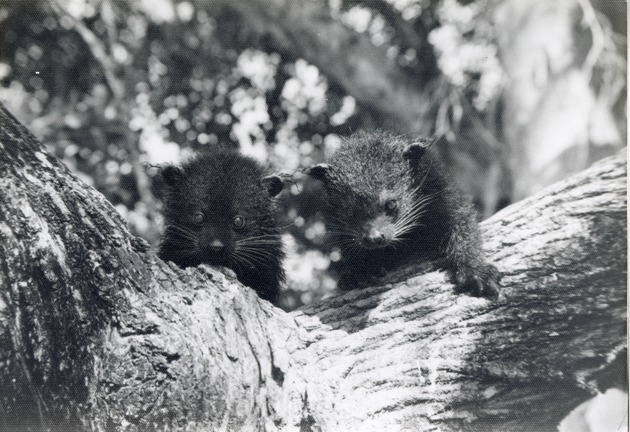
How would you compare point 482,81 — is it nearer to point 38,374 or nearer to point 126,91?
point 126,91

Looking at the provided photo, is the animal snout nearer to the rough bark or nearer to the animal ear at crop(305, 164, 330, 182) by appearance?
the rough bark

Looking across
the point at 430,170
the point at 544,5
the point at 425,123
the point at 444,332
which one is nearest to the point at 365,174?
the point at 430,170

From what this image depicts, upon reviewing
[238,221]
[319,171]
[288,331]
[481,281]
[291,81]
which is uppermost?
[291,81]

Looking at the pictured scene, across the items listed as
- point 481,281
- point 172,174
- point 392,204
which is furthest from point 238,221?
point 481,281

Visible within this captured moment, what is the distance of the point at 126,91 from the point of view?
5207 millimetres

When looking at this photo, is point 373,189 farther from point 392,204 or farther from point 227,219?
point 227,219

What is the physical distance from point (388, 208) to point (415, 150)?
0.44 m

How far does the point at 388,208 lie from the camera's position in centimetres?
390

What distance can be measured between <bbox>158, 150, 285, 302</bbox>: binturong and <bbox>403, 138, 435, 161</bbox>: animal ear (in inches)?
35.4

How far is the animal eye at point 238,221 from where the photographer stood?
389 centimetres

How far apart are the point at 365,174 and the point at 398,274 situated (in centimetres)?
78

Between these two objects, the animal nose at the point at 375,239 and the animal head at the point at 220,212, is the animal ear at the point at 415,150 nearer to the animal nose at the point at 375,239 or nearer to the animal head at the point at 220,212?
the animal nose at the point at 375,239

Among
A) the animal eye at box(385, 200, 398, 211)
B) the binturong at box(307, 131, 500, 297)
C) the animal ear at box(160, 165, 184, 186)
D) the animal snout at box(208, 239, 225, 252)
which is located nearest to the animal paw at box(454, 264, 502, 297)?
the binturong at box(307, 131, 500, 297)

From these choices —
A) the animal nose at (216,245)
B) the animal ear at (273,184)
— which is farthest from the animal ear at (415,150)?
the animal nose at (216,245)
